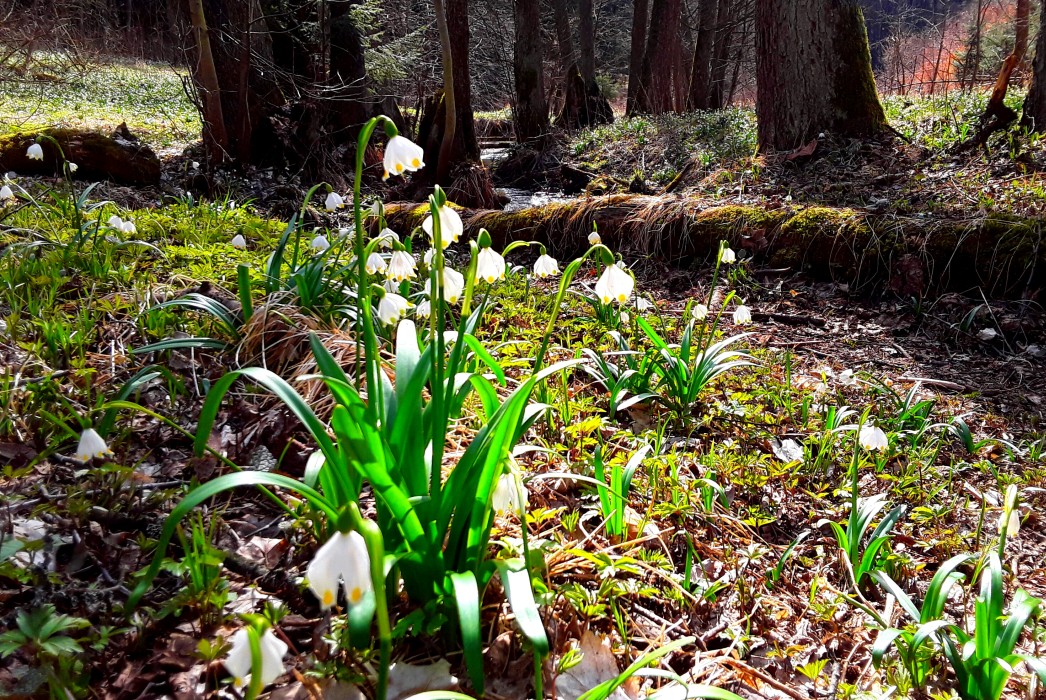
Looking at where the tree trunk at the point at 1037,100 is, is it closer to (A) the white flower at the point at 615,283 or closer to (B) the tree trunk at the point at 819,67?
(B) the tree trunk at the point at 819,67

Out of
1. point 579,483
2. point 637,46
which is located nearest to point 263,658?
point 579,483

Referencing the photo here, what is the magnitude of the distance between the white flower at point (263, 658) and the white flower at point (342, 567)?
0.08 meters

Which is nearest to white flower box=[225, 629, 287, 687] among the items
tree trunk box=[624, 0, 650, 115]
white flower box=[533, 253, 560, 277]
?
white flower box=[533, 253, 560, 277]

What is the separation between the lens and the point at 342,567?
0.80m

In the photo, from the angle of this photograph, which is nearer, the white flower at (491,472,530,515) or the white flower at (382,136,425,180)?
the white flower at (491,472,530,515)

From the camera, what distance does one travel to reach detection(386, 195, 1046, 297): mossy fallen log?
367 cm

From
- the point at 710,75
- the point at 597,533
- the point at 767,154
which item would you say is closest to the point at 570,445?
the point at 597,533

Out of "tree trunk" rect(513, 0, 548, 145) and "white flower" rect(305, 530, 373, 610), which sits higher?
"tree trunk" rect(513, 0, 548, 145)

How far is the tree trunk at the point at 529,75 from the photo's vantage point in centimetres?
1131

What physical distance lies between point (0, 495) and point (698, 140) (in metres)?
8.35

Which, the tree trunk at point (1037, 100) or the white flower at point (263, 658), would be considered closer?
the white flower at point (263, 658)

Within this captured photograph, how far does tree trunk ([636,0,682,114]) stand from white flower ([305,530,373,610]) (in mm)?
13460

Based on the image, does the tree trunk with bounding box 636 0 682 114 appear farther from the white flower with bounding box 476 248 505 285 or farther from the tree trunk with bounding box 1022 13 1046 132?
the white flower with bounding box 476 248 505 285

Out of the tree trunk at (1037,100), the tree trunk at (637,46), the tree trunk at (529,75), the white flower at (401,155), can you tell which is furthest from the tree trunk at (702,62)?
the white flower at (401,155)
